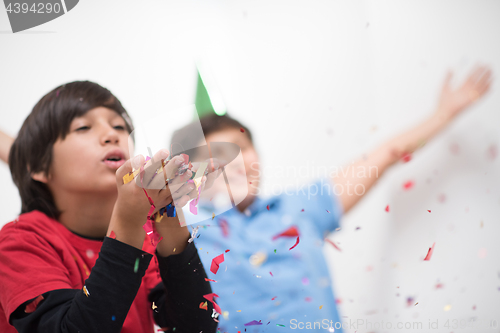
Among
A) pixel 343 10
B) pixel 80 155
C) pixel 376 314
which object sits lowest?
pixel 376 314

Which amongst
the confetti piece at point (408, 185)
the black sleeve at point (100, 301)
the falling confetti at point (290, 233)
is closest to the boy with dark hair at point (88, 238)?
the black sleeve at point (100, 301)

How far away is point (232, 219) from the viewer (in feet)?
1.37

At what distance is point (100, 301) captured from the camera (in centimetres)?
26

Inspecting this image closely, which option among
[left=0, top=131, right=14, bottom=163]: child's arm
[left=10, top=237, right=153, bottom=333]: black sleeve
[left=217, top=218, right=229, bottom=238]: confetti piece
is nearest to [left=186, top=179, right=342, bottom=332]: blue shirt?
[left=217, top=218, right=229, bottom=238]: confetti piece

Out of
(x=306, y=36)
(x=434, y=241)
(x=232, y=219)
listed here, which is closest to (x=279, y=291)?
(x=232, y=219)

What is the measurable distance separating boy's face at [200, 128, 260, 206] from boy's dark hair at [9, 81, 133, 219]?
12 cm

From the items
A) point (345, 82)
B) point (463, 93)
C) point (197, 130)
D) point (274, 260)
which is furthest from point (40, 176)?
point (463, 93)

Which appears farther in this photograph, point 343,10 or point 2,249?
point 343,10

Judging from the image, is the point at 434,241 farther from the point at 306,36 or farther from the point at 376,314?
the point at 306,36

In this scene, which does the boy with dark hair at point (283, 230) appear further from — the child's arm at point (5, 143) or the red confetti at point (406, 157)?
the child's arm at point (5, 143)

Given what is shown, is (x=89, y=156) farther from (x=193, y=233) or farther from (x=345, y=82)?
(x=345, y=82)

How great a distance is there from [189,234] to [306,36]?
0.31m

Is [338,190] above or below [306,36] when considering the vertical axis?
below

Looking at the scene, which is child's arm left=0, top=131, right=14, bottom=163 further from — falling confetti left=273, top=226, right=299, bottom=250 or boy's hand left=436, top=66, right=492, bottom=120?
boy's hand left=436, top=66, right=492, bottom=120
